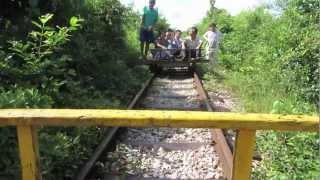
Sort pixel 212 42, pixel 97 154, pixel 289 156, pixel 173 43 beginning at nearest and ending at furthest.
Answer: pixel 289 156 → pixel 97 154 → pixel 212 42 → pixel 173 43

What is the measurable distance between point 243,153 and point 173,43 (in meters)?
16.2

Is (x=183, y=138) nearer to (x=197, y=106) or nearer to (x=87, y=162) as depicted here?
(x=87, y=162)

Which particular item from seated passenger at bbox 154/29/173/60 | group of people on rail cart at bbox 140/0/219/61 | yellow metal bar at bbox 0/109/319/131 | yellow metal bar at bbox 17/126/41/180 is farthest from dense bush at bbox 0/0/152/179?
seated passenger at bbox 154/29/173/60

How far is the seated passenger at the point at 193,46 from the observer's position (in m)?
18.0

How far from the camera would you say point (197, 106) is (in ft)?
32.9

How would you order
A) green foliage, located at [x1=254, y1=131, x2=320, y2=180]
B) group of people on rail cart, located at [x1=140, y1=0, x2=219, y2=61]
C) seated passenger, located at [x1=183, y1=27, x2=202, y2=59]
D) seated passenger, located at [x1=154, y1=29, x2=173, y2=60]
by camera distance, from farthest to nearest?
seated passenger, located at [x1=154, y1=29, x2=173, y2=60], seated passenger, located at [x1=183, y1=27, x2=202, y2=59], group of people on rail cart, located at [x1=140, y1=0, x2=219, y2=61], green foliage, located at [x1=254, y1=131, x2=320, y2=180]

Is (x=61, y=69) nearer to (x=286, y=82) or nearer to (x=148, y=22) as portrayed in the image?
(x=286, y=82)

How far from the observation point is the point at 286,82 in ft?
31.4

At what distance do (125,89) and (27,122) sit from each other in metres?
7.98

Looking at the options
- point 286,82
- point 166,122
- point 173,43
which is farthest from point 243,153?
point 173,43

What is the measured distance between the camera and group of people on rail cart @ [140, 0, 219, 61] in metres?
17.8

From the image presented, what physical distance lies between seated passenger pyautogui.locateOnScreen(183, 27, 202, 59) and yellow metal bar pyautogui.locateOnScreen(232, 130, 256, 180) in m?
14.7

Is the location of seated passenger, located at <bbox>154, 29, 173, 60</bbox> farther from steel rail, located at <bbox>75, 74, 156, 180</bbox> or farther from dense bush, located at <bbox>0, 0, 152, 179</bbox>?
steel rail, located at <bbox>75, 74, 156, 180</bbox>

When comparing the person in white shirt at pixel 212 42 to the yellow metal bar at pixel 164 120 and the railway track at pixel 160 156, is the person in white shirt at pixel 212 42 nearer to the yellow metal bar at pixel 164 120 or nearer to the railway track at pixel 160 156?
the railway track at pixel 160 156
